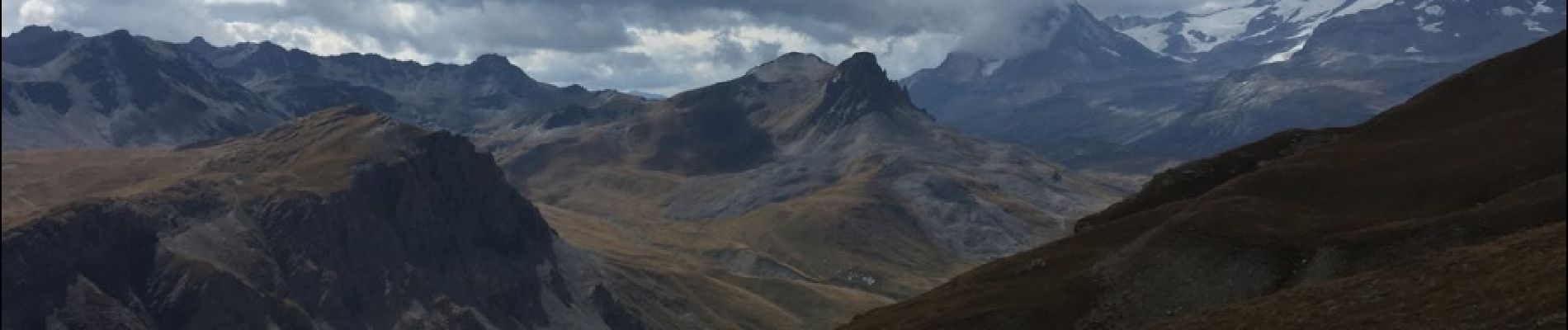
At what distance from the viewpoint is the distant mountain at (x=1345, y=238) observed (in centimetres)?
Answer: 6397

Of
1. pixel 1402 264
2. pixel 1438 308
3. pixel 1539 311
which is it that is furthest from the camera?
pixel 1402 264

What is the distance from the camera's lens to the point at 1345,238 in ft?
301

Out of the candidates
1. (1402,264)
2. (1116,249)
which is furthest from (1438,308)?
(1116,249)

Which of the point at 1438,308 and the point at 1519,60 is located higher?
the point at 1519,60

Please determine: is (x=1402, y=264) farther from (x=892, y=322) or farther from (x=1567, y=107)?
(x=892, y=322)

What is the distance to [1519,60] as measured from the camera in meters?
125

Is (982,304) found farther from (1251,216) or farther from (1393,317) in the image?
(1393,317)

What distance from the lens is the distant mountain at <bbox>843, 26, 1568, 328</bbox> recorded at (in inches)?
2518

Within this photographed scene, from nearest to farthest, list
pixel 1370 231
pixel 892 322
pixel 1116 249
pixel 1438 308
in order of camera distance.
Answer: pixel 1438 308
pixel 1370 231
pixel 1116 249
pixel 892 322

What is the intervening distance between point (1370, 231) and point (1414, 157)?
25.4 metres

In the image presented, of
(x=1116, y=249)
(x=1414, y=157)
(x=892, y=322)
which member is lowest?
(x=892, y=322)

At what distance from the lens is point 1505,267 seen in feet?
201

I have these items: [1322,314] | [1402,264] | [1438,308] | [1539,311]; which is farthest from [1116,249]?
[1539,311]

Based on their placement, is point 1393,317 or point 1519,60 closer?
point 1393,317
